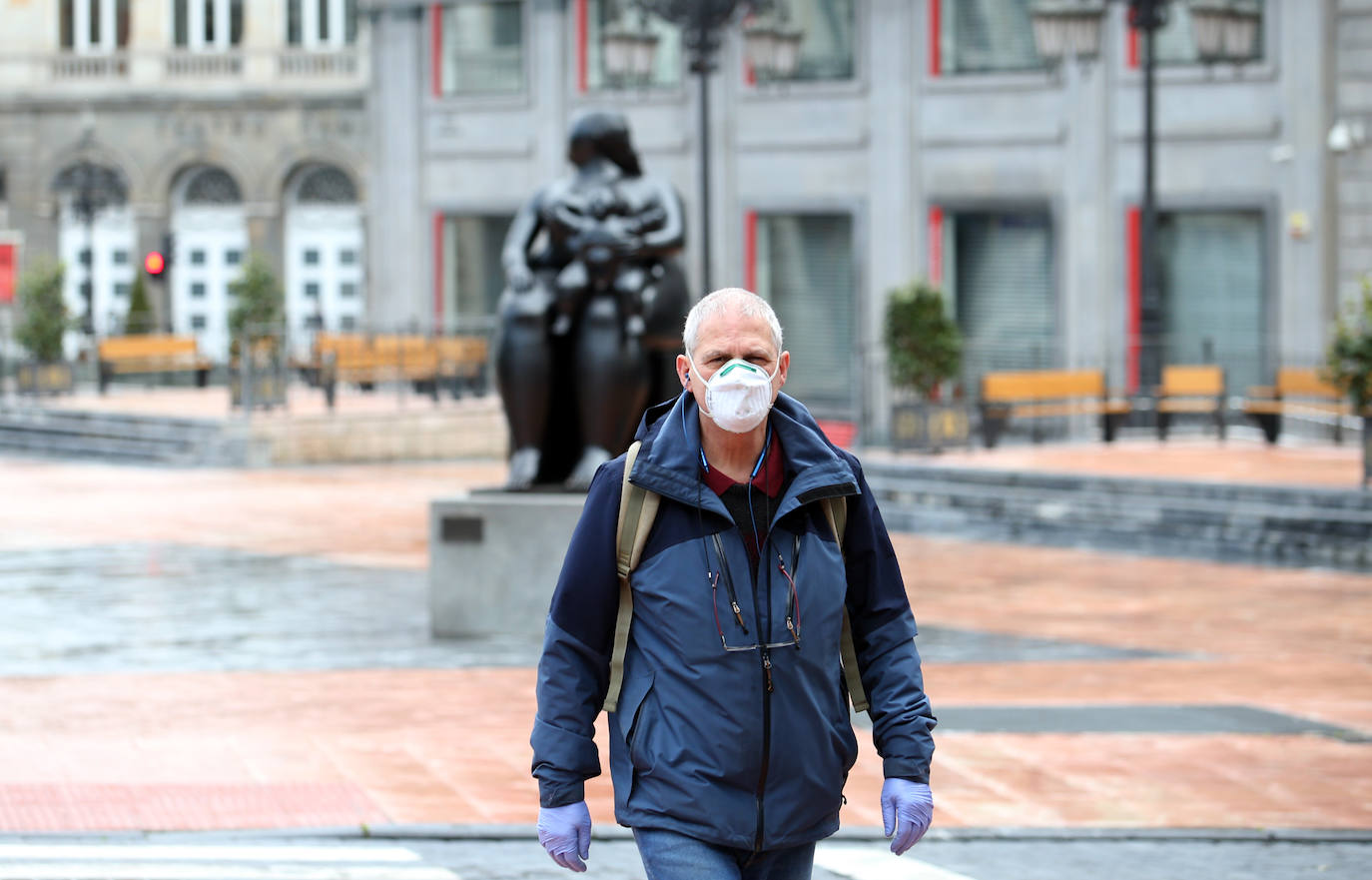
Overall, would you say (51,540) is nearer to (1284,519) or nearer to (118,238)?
(1284,519)

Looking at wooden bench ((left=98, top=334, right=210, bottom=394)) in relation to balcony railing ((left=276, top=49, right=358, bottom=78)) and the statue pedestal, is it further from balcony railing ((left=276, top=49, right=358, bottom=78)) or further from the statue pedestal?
the statue pedestal

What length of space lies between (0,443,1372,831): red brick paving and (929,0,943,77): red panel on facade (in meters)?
15.8

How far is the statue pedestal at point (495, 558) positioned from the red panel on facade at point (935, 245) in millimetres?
19354

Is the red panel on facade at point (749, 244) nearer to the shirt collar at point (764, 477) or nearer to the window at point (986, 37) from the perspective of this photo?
the window at point (986, 37)

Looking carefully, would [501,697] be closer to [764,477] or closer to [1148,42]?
[764,477]

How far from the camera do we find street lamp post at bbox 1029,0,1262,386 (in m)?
22.9

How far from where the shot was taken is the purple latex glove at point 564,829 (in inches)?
162

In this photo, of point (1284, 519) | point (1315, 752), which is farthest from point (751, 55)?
point (1315, 752)

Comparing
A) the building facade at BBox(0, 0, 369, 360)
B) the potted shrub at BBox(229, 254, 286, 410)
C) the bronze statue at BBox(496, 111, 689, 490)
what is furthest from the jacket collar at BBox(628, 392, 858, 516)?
the building facade at BBox(0, 0, 369, 360)

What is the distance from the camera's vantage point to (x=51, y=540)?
17.4 metres

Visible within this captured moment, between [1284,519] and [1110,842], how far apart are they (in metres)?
8.95

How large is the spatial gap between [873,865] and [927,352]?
48.4 feet

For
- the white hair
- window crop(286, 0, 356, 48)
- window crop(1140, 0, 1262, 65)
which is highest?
window crop(286, 0, 356, 48)

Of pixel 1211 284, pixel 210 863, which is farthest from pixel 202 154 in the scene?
pixel 210 863
